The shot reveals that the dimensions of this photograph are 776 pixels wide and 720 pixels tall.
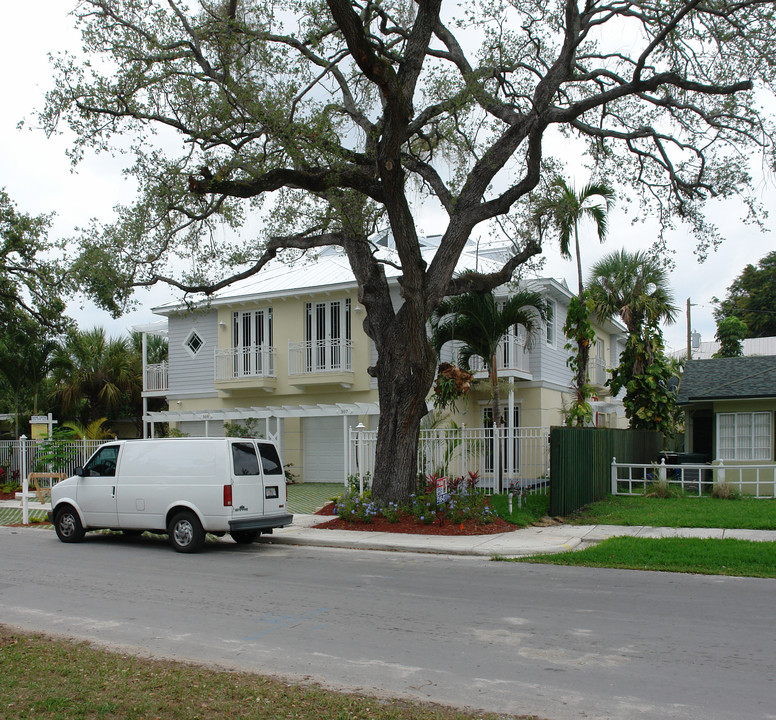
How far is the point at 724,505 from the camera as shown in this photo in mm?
15727

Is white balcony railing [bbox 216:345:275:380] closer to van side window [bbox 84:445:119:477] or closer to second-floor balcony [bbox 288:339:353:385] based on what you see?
second-floor balcony [bbox 288:339:353:385]

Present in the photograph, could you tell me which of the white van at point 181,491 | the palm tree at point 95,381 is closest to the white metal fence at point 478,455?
the white van at point 181,491

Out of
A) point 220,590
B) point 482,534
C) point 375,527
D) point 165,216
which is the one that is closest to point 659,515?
point 482,534

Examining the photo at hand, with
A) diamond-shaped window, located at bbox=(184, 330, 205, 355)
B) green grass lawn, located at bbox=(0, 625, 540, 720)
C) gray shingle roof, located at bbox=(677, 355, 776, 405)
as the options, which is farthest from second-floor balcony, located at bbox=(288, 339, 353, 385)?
green grass lawn, located at bbox=(0, 625, 540, 720)

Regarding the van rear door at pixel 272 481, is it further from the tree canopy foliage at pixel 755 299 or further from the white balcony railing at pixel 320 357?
the tree canopy foliage at pixel 755 299

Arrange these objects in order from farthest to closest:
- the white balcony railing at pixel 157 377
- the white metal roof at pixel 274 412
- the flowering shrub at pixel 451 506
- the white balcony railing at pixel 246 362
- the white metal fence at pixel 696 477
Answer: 1. the white balcony railing at pixel 157 377
2. the white balcony railing at pixel 246 362
3. the white metal roof at pixel 274 412
4. the white metal fence at pixel 696 477
5. the flowering shrub at pixel 451 506

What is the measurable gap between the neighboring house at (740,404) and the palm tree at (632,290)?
2419 millimetres

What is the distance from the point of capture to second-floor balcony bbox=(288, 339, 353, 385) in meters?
25.8

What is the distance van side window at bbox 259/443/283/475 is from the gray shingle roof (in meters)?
12.9

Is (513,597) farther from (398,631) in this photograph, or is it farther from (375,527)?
(375,527)

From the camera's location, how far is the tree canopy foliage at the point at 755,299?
53.6 meters

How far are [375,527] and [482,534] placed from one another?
7.03 ft

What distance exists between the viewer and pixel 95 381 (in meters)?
32.5

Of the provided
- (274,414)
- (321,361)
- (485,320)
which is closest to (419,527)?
(485,320)
